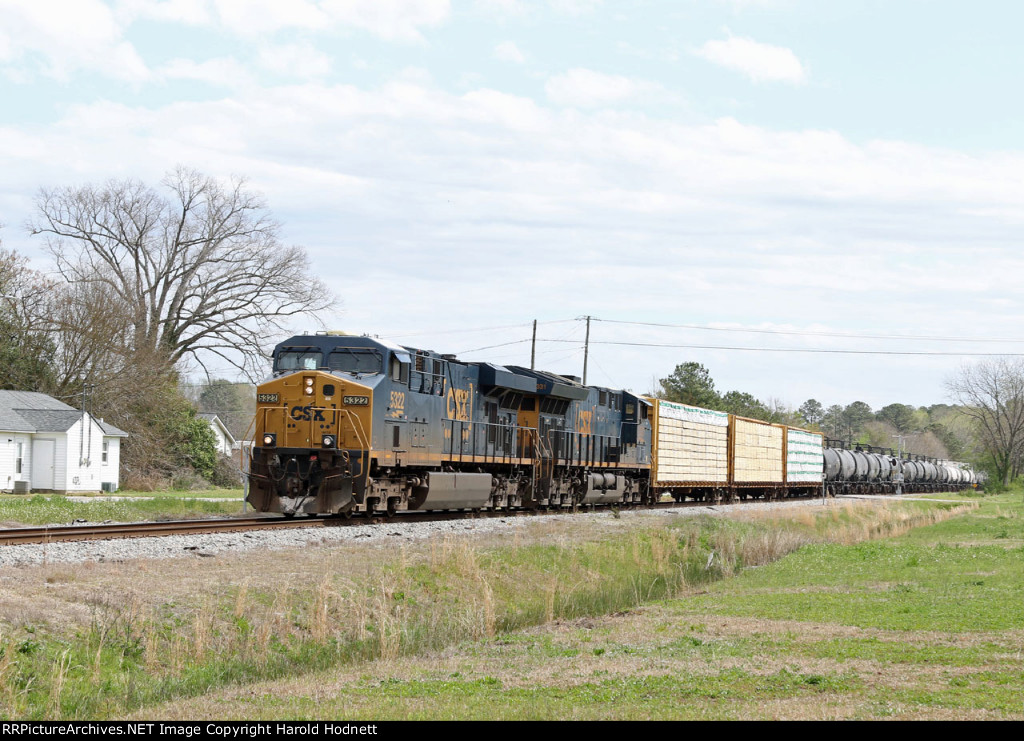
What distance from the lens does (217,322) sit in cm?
6028

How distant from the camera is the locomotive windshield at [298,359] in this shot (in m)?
22.3

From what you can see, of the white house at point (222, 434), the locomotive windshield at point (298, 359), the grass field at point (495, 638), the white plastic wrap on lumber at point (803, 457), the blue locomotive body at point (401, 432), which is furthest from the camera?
the white house at point (222, 434)

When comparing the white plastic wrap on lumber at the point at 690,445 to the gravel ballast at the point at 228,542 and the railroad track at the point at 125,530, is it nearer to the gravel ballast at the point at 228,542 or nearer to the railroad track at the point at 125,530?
the gravel ballast at the point at 228,542

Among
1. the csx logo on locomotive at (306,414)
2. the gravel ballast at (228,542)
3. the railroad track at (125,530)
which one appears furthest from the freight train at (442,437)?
the gravel ballast at (228,542)

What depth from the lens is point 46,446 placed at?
4553 centimetres

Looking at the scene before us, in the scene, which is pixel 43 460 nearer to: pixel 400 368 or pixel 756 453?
pixel 400 368

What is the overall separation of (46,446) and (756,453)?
103 ft

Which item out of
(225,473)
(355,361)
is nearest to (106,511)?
(355,361)

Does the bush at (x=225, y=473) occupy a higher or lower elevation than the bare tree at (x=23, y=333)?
lower

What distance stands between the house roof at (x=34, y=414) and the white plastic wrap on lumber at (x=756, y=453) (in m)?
28.6

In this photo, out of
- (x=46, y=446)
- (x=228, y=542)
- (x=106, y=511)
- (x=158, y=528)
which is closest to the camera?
(x=228, y=542)

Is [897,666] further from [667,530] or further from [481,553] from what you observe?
[667,530]

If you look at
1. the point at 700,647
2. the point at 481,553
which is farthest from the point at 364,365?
the point at 700,647
